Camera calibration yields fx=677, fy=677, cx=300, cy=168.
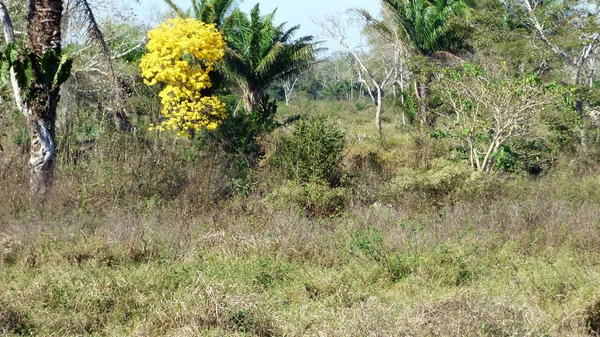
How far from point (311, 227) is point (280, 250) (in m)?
0.96

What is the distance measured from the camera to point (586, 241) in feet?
26.3

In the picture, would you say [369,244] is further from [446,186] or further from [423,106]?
[423,106]

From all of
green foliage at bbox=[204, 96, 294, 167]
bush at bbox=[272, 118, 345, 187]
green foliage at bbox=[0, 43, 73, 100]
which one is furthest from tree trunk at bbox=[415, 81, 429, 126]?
green foliage at bbox=[0, 43, 73, 100]

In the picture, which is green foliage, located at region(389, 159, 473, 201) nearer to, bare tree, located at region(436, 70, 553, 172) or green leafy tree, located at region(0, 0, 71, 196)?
bare tree, located at region(436, 70, 553, 172)

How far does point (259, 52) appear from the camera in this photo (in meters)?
20.0

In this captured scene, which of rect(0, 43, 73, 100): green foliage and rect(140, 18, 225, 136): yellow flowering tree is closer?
rect(0, 43, 73, 100): green foliage

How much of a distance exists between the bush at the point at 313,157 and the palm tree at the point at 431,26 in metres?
12.0

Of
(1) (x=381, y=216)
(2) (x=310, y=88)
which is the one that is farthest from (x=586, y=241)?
(2) (x=310, y=88)

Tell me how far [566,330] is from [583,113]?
12737 mm

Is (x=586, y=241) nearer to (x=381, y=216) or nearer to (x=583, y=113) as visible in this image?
(x=381, y=216)

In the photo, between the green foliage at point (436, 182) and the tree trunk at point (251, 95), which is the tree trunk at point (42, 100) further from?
the tree trunk at point (251, 95)

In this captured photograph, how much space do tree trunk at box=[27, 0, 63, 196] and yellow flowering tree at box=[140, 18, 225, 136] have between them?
510cm

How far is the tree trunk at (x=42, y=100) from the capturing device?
397 inches

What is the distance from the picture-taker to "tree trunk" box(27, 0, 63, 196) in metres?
10.1
